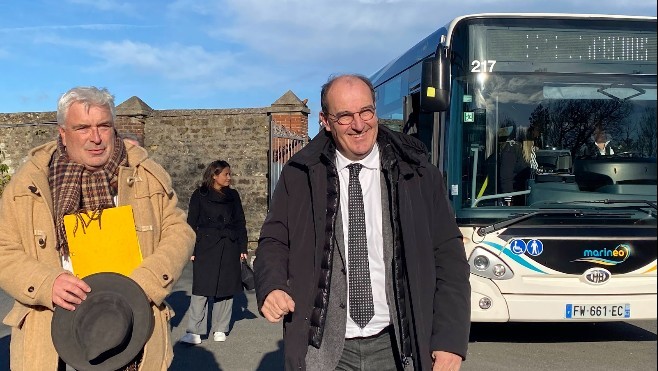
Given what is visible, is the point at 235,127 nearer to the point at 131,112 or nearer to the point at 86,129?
the point at 131,112

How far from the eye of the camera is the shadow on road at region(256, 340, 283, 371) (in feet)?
23.9

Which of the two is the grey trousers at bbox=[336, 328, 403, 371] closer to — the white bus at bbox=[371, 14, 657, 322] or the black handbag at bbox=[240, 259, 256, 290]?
the white bus at bbox=[371, 14, 657, 322]

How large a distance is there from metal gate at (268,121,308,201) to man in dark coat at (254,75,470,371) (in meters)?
11.6

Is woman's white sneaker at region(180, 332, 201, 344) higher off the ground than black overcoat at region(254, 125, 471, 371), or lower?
lower

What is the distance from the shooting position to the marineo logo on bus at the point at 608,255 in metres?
7.33

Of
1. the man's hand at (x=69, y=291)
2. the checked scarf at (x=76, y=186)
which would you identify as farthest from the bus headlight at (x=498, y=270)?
the man's hand at (x=69, y=291)

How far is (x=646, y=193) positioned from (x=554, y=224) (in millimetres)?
837

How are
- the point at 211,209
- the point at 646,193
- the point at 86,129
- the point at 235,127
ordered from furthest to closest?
the point at 235,127
the point at 211,209
the point at 646,193
the point at 86,129

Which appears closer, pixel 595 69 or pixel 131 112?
pixel 595 69

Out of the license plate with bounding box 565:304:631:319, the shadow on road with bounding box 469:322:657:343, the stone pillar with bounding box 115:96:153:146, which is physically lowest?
the shadow on road with bounding box 469:322:657:343

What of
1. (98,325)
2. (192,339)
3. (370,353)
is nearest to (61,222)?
(98,325)

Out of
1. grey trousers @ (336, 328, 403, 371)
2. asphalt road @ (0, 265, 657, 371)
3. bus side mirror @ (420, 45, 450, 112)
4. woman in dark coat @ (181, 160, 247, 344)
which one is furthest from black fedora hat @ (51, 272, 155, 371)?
woman in dark coat @ (181, 160, 247, 344)

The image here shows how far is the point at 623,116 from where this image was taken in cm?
752

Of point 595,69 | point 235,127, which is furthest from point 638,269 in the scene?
point 235,127
